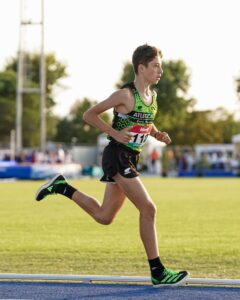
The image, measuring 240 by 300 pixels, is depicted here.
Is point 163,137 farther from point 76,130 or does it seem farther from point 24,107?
point 76,130

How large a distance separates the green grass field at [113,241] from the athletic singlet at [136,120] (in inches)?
78.8

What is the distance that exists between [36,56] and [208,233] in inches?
2911

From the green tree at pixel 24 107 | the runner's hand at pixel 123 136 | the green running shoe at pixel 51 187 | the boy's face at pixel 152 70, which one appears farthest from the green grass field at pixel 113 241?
the green tree at pixel 24 107

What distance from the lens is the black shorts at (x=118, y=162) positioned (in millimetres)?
7785

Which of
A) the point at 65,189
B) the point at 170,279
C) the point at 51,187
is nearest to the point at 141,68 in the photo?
the point at 65,189

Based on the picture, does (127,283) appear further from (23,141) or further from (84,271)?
(23,141)

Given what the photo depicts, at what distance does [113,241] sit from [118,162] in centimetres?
515

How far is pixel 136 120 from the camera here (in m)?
7.75

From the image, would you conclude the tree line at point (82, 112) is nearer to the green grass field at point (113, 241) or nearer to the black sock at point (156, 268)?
the green grass field at point (113, 241)

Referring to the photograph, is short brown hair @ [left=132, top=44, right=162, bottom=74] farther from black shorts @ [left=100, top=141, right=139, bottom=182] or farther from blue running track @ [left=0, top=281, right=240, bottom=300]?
blue running track @ [left=0, top=281, right=240, bottom=300]

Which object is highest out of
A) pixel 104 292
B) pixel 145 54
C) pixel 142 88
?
pixel 145 54

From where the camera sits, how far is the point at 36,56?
284 ft

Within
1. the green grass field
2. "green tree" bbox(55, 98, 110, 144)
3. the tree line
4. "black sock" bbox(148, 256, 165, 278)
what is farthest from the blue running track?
"green tree" bbox(55, 98, 110, 144)

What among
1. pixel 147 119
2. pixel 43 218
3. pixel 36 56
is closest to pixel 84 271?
pixel 147 119
